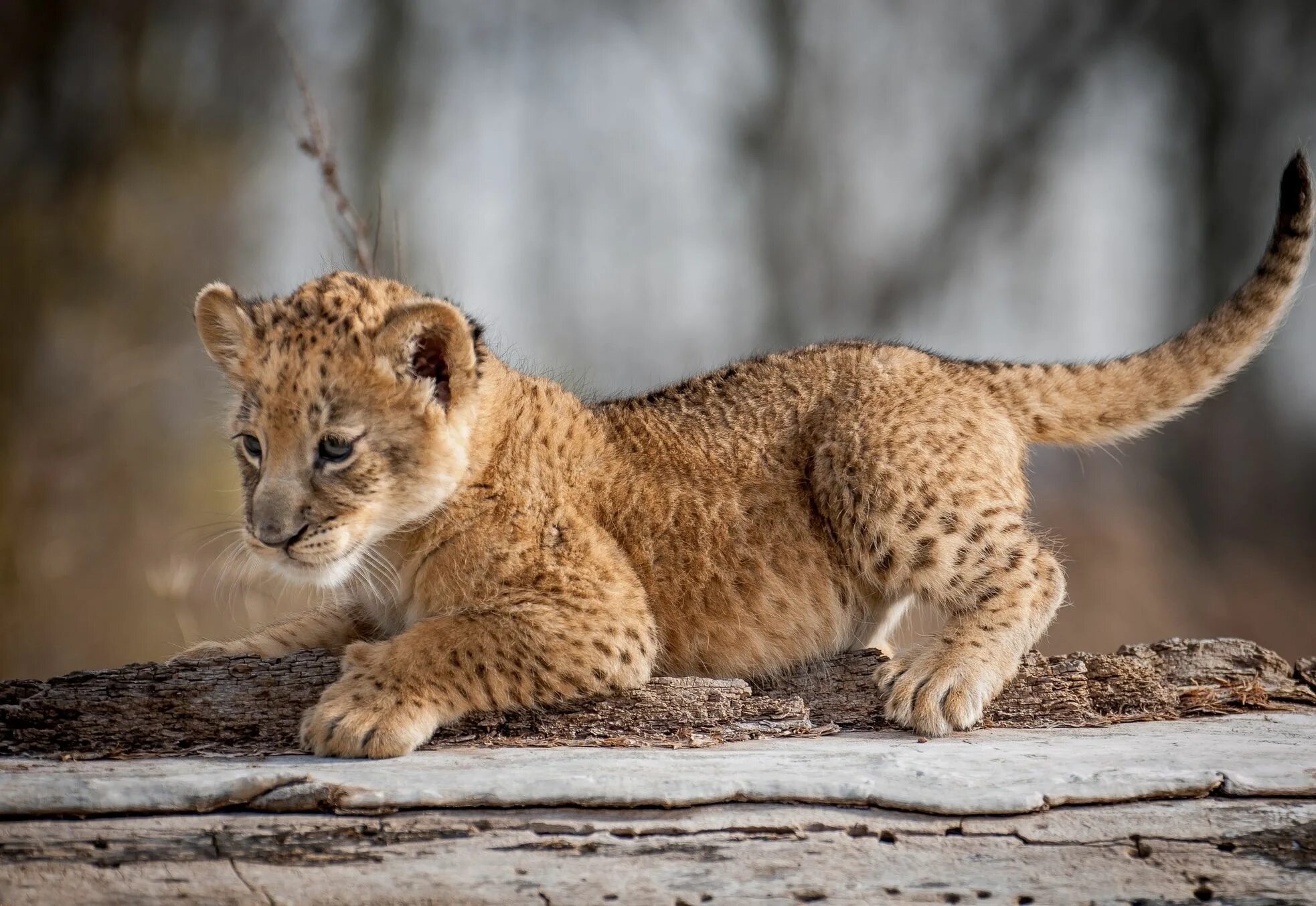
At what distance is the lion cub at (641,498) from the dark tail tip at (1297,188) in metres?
0.02

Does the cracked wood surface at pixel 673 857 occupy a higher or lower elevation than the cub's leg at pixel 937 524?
lower

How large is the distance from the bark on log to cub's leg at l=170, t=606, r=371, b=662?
60 centimetres

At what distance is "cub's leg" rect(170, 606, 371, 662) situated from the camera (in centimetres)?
501

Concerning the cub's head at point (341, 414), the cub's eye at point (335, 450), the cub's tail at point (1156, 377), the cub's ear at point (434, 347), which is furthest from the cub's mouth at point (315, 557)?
the cub's tail at point (1156, 377)

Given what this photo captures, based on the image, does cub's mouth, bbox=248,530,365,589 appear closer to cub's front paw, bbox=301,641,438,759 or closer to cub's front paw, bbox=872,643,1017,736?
cub's front paw, bbox=301,641,438,759

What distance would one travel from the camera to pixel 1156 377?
5.34 meters

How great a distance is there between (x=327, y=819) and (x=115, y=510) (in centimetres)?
870

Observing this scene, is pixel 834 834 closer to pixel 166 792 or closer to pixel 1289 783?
pixel 1289 783

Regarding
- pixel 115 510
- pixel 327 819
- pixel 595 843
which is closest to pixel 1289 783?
pixel 595 843

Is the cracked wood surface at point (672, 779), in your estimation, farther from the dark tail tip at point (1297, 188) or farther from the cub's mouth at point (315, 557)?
the dark tail tip at point (1297, 188)

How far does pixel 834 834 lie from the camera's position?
321 cm

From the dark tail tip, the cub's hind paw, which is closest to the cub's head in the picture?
the cub's hind paw

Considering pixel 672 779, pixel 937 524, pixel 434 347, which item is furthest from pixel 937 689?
pixel 434 347

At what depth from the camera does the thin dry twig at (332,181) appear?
22.5 feet
